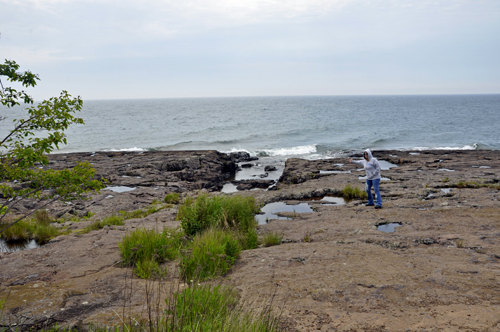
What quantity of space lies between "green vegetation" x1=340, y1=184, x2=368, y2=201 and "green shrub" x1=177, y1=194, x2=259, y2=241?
19.2 ft

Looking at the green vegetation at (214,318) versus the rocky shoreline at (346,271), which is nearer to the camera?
the green vegetation at (214,318)

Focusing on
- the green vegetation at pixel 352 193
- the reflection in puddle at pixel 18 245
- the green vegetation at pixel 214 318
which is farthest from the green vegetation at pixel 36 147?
the green vegetation at pixel 352 193

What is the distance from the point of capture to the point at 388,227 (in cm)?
874

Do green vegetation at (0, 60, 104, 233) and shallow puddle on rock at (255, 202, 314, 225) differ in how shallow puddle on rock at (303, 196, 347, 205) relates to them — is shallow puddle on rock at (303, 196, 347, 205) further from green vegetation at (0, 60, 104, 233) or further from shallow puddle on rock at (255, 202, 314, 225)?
green vegetation at (0, 60, 104, 233)

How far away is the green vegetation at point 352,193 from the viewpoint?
13188mm

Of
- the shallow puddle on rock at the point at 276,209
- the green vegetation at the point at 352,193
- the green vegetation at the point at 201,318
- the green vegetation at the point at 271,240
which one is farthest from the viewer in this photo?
the green vegetation at the point at 352,193

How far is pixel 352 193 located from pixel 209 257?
9392 mm

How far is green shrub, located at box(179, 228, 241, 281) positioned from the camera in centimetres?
546

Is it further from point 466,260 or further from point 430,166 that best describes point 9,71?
point 430,166

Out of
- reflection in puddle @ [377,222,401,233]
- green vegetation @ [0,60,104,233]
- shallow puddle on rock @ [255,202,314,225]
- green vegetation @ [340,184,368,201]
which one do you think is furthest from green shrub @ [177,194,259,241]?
green vegetation @ [340,184,368,201]

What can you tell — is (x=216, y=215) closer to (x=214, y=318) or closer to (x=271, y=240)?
(x=271, y=240)

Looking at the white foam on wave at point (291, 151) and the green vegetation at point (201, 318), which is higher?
the green vegetation at point (201, 318)

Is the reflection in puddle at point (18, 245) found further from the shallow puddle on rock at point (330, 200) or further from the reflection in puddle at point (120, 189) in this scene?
the shallow puddle on rock at point (330, 200)

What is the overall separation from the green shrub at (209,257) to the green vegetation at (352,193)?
8064 mm
